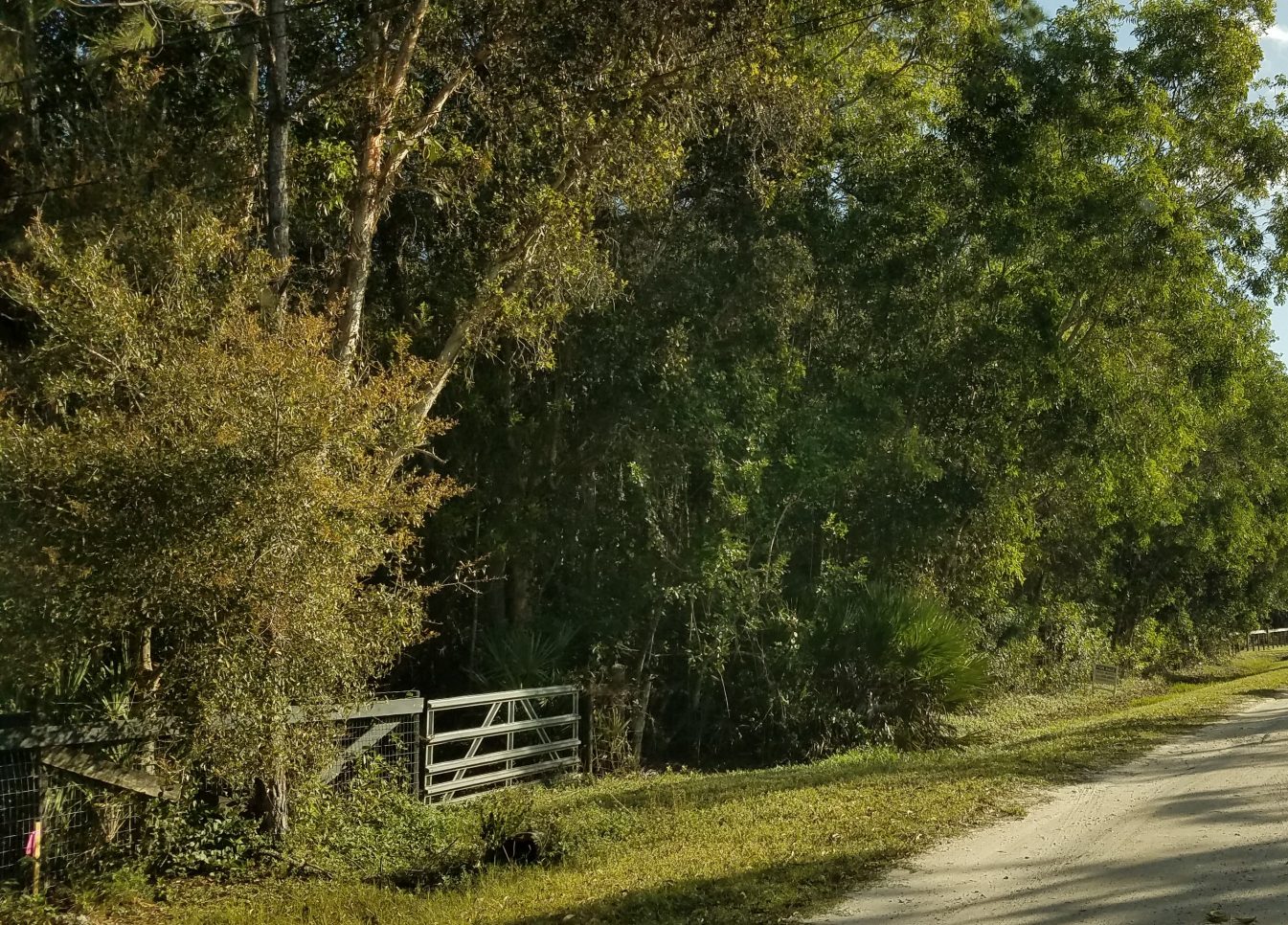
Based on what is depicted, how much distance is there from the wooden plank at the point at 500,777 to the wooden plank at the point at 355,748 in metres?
1.17

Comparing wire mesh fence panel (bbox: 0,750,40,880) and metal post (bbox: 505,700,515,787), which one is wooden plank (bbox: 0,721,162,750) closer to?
wire mesh fence panel (bbox: 0,750,40,880)

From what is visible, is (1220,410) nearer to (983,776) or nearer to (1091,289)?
(1091,289)

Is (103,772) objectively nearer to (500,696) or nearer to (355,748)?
(355,748)

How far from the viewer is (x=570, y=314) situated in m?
17.7

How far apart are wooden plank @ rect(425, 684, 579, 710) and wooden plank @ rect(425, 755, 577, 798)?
895 millimetres

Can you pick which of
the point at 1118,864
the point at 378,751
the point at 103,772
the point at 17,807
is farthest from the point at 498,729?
the point at 1118,864

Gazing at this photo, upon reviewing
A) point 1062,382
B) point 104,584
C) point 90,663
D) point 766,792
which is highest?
point 1062,382

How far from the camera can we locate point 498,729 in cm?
1470

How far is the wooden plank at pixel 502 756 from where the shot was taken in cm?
1330

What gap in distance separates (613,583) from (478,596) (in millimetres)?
2449

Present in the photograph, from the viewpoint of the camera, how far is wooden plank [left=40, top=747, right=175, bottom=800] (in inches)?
343

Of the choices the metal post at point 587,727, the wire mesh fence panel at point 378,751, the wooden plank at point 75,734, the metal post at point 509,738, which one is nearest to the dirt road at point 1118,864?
the wire mesh fence panel at point 378,751

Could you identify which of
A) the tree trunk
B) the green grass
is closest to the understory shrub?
the green grass

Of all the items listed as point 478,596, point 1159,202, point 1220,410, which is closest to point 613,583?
point 478,596
